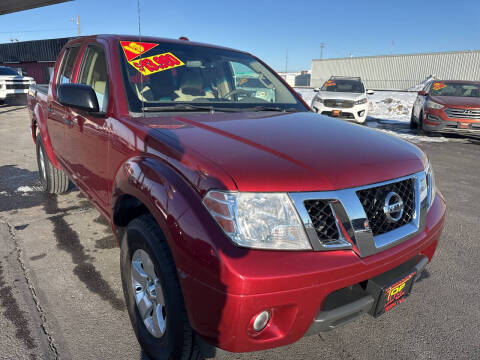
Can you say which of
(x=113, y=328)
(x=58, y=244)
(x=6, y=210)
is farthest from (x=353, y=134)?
(x=6, y=210)

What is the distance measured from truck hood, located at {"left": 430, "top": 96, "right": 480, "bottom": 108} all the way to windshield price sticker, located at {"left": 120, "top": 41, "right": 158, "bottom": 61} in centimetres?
883

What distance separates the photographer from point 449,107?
900 centimetres

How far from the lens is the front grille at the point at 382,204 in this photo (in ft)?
5.13

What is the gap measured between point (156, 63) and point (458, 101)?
912 cm

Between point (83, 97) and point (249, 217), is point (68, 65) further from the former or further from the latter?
point (249, 217)

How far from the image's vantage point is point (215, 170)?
144cm

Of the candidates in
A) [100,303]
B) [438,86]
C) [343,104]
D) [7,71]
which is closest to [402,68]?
[438,86]

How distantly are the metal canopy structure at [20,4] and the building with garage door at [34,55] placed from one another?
26.1ft

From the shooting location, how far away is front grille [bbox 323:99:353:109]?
10.6 metres

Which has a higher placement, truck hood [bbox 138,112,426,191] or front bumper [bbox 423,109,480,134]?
truck hood [bbox 138,112,426,191]

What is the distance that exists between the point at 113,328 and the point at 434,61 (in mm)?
48616

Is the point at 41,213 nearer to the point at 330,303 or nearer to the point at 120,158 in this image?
the point at 120,158

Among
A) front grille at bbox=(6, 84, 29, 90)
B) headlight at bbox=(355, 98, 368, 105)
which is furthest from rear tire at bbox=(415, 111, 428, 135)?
front grille at bbox=(6, 84, 29, 90)

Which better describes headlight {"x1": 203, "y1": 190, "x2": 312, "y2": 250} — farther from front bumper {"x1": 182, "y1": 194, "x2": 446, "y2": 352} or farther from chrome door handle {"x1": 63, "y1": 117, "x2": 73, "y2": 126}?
chrome door handle {"x1": 63, "y1": 117, "x2": 73, "y2": 126}
